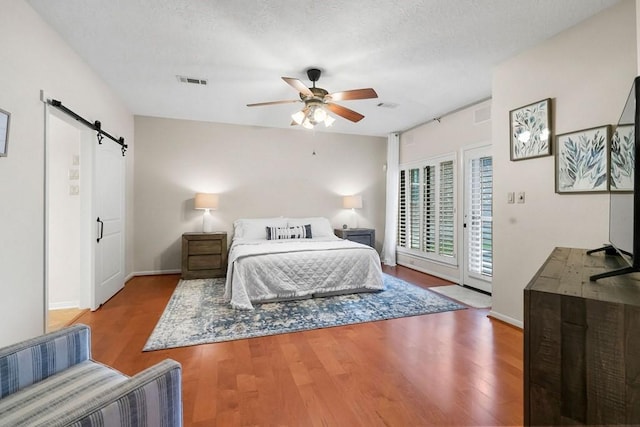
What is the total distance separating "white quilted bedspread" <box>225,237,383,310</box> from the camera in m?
3.33

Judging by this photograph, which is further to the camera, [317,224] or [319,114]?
[317,224]

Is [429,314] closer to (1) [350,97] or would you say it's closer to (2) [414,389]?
(2) [414,389]

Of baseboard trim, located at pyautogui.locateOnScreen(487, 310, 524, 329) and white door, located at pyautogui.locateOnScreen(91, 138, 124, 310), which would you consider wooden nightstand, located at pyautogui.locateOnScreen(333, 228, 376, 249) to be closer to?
baseboard trim, located at pyautogui.locateOnScreen(487, 310, 524, 329)

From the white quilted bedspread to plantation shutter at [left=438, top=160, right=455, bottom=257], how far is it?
1458 millimetres

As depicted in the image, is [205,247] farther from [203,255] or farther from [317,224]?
[317,224]

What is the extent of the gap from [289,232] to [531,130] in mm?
3470

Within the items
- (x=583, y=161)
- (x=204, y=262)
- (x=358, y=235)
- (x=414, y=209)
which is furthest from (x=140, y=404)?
(x=414, y=209)

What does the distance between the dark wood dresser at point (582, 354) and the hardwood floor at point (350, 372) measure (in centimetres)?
92

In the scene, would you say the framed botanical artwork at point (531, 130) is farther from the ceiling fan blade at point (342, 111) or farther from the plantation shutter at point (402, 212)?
the plantation shutter at point (402, 212)

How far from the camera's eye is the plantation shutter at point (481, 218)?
3.83m

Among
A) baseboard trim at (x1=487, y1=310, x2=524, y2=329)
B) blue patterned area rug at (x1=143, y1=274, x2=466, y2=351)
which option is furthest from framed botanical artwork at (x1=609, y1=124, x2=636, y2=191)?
blue patterned area rug at (x1=143, y1=274, x2=466, y2=351)

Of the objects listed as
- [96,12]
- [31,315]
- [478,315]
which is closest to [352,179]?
[478,315]

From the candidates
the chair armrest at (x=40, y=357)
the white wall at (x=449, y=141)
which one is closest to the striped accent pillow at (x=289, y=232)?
the white wall at (x=449, y=141)

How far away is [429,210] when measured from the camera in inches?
199
